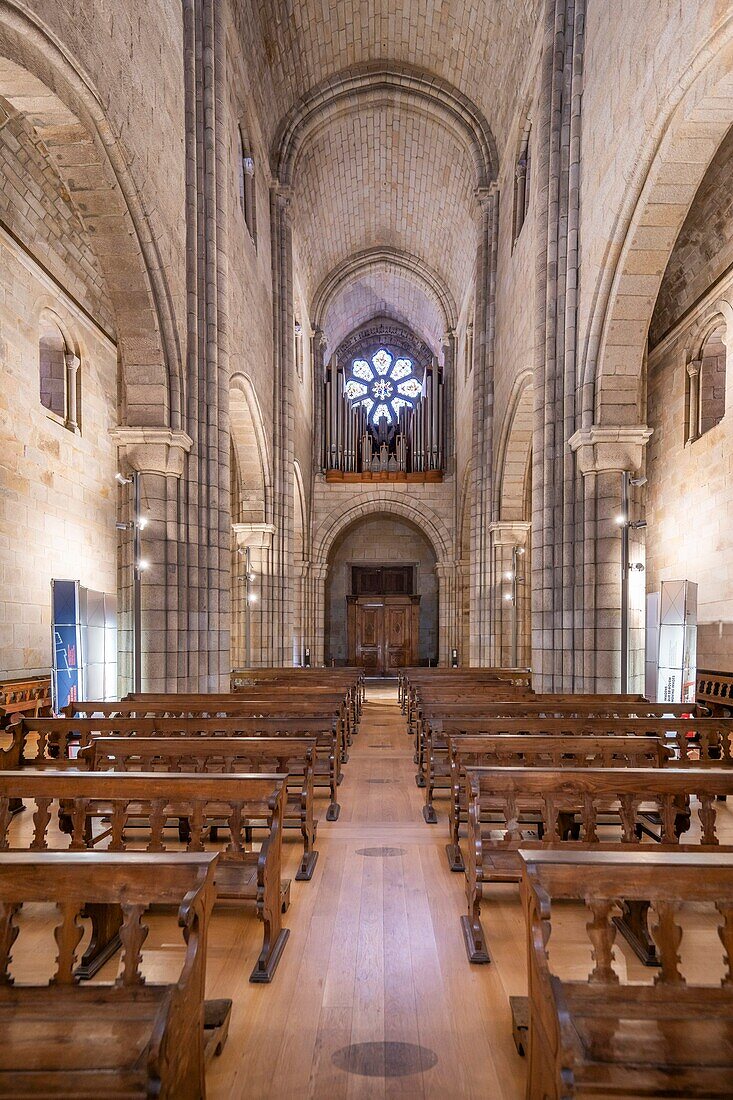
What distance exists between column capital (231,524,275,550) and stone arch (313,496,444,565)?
6661mm

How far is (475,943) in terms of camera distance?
3.44 metres

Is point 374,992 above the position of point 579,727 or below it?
below

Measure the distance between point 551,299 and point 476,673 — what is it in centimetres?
543

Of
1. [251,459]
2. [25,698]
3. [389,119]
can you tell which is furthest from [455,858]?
[389,119]

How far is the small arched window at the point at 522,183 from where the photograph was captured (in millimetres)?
13703

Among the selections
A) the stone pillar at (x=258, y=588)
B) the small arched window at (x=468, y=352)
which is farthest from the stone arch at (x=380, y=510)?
the stone pillar at (x=258, y=588)

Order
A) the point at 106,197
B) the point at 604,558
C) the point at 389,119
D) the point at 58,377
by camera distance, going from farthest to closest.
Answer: the point at 389,119 → the point at 58,377 → the point at 604,558 → the point at 106,197

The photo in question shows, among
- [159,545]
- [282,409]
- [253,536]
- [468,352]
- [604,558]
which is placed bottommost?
[604,558]

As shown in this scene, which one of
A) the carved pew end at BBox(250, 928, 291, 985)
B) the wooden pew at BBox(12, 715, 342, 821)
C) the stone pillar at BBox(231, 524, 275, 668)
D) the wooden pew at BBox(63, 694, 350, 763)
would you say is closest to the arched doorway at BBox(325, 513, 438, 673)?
the stone pillar at BBox(231, 524, 275, 668)

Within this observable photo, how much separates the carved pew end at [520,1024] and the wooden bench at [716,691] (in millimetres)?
7451

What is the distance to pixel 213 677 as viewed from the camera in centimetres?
1048

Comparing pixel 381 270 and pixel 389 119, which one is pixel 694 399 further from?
pixel 381 270

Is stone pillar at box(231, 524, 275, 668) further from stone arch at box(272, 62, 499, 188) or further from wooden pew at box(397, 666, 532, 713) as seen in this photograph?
stone arch at box(272, 62, 499, 188)

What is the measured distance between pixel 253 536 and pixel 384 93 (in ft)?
30.9
